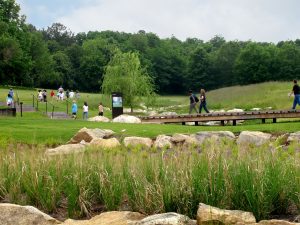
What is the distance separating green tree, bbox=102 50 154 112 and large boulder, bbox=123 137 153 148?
30.1m

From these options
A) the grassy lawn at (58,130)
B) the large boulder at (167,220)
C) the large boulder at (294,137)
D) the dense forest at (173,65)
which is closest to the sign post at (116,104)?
the grassy lawn at (58,130)

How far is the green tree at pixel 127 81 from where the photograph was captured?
158 feet

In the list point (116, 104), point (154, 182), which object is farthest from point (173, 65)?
point (154, 182)

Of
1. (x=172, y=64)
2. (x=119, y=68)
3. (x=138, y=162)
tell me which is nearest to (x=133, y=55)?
(x=119, y=68)

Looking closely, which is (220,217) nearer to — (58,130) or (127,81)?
(58,130)

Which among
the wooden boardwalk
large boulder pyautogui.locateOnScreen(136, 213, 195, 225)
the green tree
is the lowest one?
large boulder pyautogui.locateOnScreen(136, 213, 195, 225)

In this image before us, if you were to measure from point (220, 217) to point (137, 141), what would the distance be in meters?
10.1

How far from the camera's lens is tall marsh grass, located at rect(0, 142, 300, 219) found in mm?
7699

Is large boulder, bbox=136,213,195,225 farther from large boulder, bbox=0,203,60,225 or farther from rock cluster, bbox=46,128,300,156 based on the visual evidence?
rock cluster, bbox=46,128,300,156

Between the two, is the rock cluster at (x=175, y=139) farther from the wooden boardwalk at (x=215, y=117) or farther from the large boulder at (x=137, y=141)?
the wooden boardwalk at (x=215, y=117)

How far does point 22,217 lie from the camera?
7555mm

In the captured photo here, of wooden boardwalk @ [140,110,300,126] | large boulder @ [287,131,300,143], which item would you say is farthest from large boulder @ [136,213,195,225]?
wooden boardwalk @ [140,110,300,126]

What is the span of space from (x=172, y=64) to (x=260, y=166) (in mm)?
112756

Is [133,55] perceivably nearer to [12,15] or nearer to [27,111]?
[27,111]
